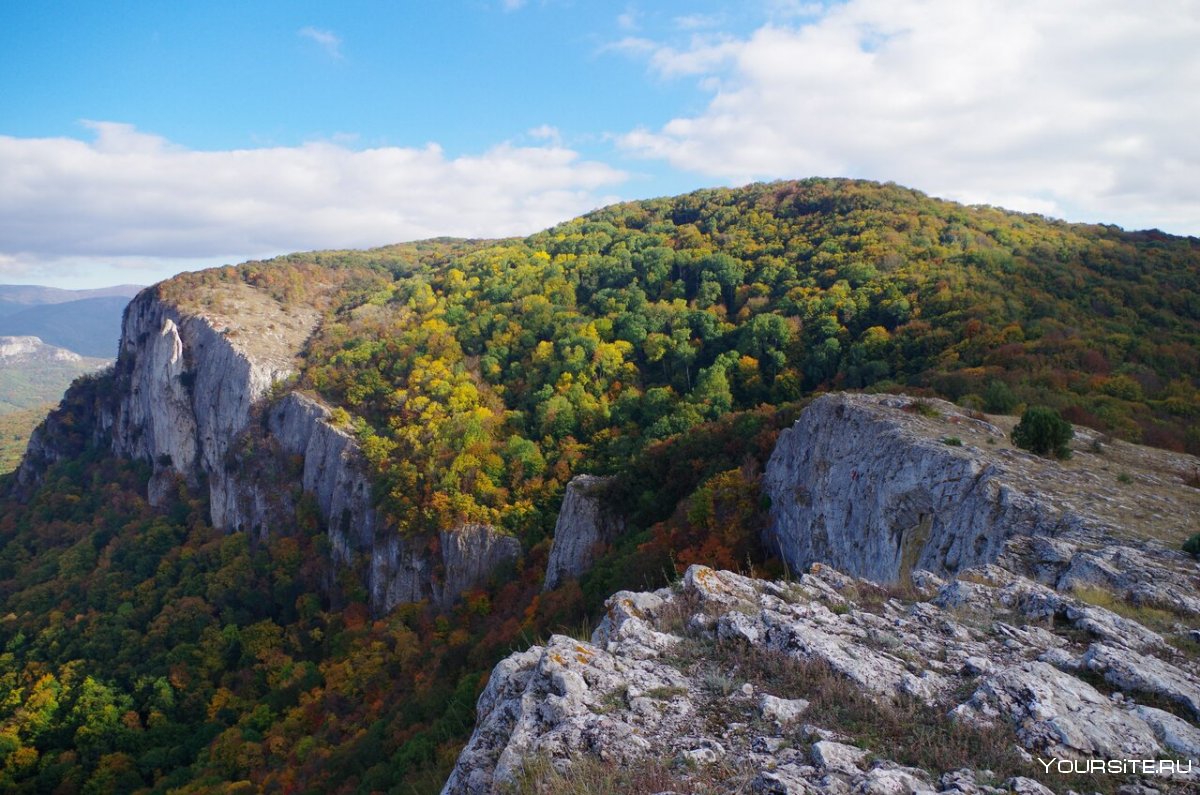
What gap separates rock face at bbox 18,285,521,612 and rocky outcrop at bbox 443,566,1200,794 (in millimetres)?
36869

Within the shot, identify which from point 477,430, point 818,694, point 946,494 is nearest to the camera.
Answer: point 818,694

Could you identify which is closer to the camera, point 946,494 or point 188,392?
point 946,494

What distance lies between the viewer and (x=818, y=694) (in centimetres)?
649

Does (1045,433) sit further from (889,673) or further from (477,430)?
(477,430)

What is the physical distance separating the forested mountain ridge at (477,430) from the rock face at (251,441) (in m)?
0.53

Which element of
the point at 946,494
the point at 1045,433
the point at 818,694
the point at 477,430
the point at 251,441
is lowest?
the point at 251,441

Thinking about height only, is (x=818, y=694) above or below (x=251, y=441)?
above

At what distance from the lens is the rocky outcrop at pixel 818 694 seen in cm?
529

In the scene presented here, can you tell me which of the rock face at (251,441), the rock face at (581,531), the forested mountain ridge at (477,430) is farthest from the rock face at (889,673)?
the rock face at (251,441)

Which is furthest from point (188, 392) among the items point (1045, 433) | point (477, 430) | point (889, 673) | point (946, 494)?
point (889, 673)

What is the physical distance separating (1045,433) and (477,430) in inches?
1587

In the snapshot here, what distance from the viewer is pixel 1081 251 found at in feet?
161

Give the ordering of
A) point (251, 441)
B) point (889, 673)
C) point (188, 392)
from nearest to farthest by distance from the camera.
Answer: point (889, 673), point (251, 441), point (188, 392)

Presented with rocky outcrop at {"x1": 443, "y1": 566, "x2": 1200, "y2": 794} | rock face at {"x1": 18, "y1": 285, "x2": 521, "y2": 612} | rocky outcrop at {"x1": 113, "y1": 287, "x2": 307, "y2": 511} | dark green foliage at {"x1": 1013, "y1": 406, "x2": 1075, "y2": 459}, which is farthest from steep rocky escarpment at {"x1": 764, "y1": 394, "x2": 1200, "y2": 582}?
Result: rocky outcrop at {"x1": 113, "y1": 287, "x2": 307, "y2": 511}
